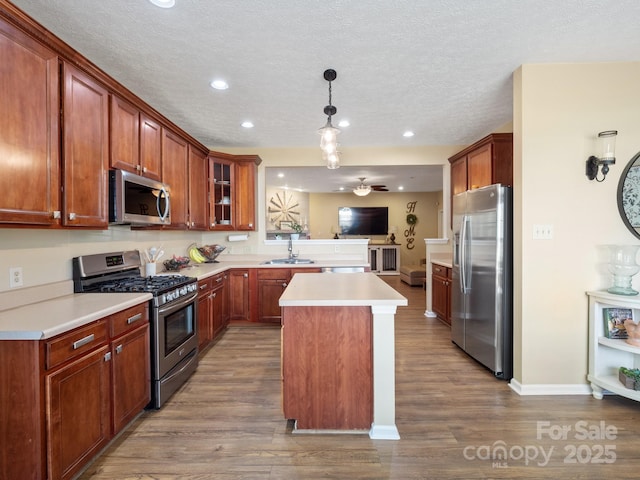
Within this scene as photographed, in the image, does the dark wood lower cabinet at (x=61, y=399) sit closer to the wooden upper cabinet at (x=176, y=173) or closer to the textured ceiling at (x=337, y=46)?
the wooden upper cabinet at (x=176, y=173)

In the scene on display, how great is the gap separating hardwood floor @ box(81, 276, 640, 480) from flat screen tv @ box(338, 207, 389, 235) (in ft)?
22.9

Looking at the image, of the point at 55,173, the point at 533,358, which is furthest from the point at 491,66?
the point at 55,173

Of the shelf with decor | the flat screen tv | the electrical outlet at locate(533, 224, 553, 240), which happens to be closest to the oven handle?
the electrical outlet at locate(533, 224, 553, 240)

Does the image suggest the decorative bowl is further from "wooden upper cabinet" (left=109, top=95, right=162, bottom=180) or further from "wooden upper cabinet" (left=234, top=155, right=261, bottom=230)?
"wooden upper cabinet" (left=109, top=95, right=162, bottom=180)

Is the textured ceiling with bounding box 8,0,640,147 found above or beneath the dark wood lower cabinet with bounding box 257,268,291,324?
above

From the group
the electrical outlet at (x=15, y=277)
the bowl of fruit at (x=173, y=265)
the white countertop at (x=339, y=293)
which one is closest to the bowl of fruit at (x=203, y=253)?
the bowl of fruit at (x=173, y=265)

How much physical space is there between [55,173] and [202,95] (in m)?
1.58

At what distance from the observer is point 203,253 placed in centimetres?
421

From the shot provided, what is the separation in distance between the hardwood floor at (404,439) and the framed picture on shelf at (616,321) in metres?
0.50

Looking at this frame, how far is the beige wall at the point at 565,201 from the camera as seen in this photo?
2412 millimetres

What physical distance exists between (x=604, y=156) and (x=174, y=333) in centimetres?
356

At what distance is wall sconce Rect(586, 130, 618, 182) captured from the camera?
2324mm

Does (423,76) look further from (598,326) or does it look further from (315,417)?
(315,417)

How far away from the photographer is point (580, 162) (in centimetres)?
243
